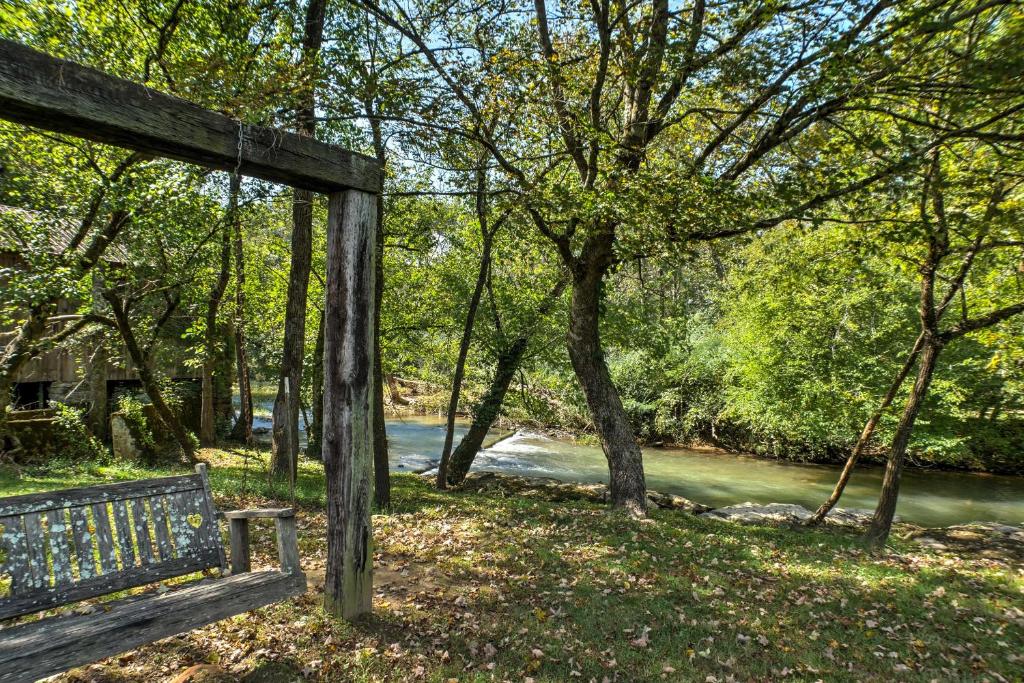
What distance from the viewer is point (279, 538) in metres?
4.02

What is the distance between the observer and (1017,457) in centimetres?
1725

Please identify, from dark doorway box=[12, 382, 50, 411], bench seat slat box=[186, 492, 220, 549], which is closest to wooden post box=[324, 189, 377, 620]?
bench seat slat box=[186, 492, 220, 549]

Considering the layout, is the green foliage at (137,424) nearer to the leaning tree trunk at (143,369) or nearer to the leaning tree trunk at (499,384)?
the leaning tree trunk at (143,369)

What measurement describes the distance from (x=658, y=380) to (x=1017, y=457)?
1128 centimetres

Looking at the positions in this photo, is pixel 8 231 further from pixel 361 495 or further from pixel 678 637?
pixel 678 637

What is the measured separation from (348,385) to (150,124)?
1998 millimetres

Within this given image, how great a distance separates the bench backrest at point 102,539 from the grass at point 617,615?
0.54 metres

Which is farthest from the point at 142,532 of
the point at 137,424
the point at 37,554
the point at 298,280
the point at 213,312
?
the point at 137,424

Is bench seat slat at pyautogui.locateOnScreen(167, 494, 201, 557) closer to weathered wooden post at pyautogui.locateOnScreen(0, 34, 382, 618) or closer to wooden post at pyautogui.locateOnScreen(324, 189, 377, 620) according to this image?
weathered wooden post at pyautogui.locateOnScreen(0, 34, 382, 618)

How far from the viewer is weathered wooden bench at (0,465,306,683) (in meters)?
2.93

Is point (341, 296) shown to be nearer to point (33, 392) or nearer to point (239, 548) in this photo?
point (239, 548)

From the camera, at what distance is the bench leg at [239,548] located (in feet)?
13.6

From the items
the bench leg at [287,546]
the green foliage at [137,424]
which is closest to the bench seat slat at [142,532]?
the bench leg at [287,546]

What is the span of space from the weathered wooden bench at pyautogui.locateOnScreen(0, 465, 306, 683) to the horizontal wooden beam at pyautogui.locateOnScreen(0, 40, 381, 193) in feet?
7.31
